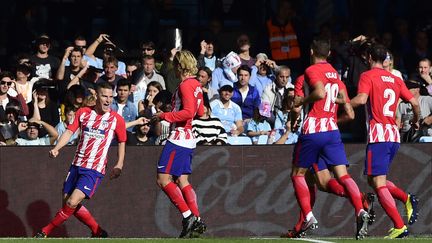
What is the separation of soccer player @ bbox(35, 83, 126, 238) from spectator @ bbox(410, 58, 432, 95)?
5.86 metres

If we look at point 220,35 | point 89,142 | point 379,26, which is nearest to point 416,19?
point 379,26

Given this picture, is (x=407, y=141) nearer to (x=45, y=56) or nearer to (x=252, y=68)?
(x=252, y=68)

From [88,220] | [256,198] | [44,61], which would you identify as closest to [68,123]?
[44,61]

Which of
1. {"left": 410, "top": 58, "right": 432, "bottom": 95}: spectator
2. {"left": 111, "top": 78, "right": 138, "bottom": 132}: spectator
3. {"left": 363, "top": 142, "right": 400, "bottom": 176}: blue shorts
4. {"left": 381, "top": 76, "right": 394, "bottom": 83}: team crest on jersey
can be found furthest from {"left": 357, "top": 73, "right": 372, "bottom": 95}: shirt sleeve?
{"left": 410, "top": 58, "right": 432, "bottom": 95}: spectator

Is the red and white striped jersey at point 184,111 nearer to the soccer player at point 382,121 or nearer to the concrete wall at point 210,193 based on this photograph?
the soccer player at point 382,121

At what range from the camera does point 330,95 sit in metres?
15.2

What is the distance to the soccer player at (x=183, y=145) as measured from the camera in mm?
15922

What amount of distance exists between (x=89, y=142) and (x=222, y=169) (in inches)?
115

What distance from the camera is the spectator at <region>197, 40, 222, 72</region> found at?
70.9 feet

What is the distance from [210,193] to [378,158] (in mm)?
4053

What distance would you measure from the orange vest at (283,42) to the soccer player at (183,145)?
645cm

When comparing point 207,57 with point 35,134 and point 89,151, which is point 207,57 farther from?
point 89,151

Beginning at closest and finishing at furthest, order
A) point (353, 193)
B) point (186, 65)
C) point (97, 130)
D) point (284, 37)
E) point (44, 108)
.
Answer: point (353, 193), point (186, 65), point (97, 130), point (44, 108), point (284, 37)

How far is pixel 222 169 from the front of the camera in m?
19.1
